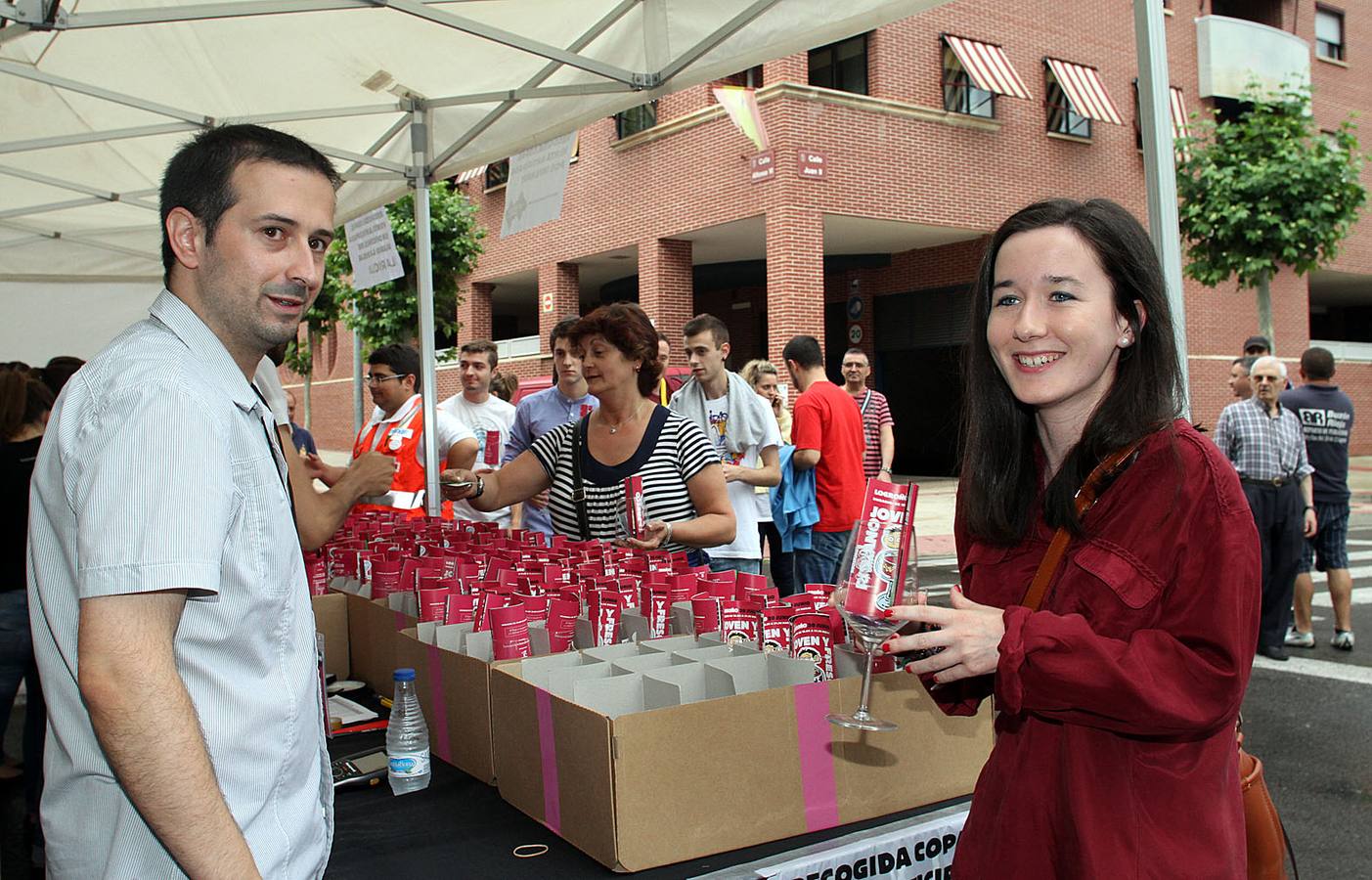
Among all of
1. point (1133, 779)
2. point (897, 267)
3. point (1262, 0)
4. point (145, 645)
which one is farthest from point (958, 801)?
point (1262, 0)

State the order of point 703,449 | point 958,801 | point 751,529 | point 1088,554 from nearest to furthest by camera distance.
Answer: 1. point 1088,554
2. point 958,801
3. point 703,449
4. point 751,529

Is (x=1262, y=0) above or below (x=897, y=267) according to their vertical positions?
above

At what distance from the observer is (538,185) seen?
14.9 ft

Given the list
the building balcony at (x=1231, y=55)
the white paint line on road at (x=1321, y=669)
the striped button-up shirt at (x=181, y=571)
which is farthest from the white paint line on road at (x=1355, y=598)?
the building balcony at (x=1231, y=55)

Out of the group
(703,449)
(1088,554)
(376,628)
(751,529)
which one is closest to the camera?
(1088,554)

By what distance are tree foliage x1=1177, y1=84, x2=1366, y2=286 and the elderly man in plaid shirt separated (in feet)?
29.9

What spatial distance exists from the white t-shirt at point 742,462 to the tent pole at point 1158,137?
9.56 ft

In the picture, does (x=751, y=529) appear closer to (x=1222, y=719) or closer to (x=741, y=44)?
(x=741, y=44)

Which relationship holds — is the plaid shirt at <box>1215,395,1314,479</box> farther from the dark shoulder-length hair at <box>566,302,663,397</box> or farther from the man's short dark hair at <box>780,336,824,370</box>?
the dark shoulder-length hair at <box>566,302,663,397</box>

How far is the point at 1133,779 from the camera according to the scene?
4.66 ft

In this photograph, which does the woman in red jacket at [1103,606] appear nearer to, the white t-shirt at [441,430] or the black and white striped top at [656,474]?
the black and white striped top at [656,474]

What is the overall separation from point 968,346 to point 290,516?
1.17m

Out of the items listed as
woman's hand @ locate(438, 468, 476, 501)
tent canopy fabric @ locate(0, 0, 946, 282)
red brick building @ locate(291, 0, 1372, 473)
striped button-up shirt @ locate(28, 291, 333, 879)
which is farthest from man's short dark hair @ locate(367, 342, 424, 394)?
red brick building @ locate(291, 0, 1372, 473)

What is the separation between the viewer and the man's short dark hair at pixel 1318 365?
21.7 feet
